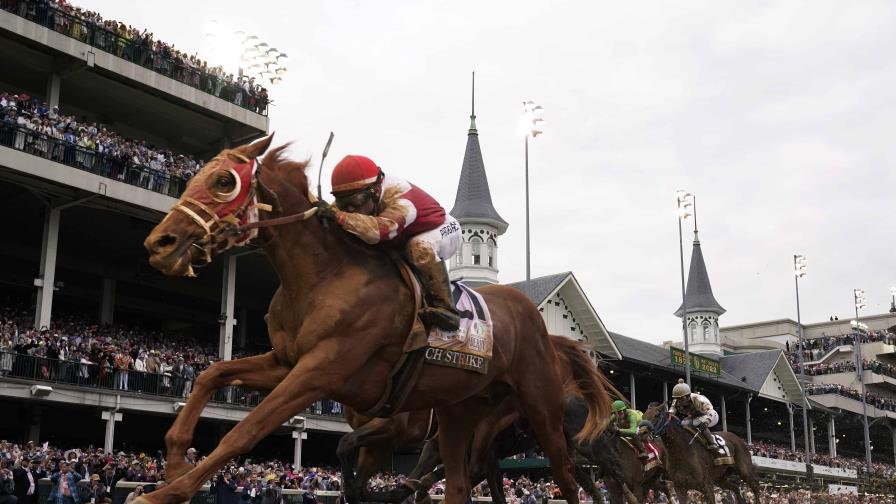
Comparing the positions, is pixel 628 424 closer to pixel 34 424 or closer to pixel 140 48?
pixel 34 424

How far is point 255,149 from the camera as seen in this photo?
21.3ft

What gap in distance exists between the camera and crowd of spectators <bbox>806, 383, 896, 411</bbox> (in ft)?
246

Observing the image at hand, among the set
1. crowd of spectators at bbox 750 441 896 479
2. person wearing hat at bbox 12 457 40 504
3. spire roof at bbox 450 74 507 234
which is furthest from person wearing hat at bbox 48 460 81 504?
spire roof at bbox 450 74 507 234

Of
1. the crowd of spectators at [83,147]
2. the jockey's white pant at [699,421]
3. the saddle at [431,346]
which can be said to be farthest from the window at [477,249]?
the saddle at [431,346]

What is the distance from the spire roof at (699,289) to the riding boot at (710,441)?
3067 inches

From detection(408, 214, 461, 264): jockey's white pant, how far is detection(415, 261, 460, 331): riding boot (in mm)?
68

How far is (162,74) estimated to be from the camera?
3212 centimetres

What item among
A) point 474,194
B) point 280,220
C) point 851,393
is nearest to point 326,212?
point 280,220

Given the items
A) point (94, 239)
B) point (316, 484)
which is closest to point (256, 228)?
point (316, 484)

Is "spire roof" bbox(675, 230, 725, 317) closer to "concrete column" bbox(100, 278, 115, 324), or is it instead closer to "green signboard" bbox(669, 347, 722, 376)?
"green signboard" bbox(669, 347, 722, 376)

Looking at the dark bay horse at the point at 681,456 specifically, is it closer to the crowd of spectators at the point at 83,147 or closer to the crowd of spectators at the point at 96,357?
the crowd of spectators at the point at 96,357

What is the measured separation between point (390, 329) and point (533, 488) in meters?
21.4

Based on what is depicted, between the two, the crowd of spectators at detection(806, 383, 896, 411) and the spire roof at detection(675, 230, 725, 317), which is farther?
the spire roof at detection(675, 230, 725, 317)

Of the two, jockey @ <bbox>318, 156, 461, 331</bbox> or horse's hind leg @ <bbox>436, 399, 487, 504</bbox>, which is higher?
jockey @ <bbox>318, 156, 461, 331</bbox>
